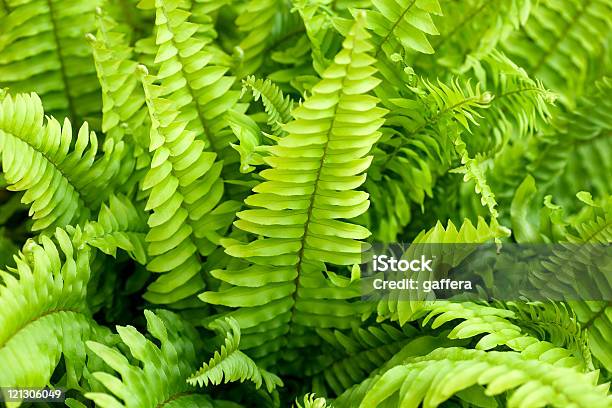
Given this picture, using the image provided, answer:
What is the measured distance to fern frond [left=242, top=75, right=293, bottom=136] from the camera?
1190mm

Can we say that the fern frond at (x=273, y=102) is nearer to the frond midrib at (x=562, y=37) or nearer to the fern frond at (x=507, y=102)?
the fern frond at (x=507, y=102)

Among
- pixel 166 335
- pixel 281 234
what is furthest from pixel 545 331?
pixel 166 335

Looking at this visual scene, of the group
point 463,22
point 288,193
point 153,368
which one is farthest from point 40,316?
A: point 463,22

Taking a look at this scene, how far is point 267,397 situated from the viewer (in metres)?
1.27

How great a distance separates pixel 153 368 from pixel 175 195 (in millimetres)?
303

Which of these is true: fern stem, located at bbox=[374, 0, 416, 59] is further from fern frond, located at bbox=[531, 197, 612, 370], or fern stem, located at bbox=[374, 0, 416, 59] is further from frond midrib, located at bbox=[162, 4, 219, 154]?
fern frond, located at bbox=[531, 197, 612, 370]

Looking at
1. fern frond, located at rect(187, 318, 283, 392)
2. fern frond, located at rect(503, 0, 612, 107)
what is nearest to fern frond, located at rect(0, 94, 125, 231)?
fern frond, located at rect(187, 318, 283, 392)

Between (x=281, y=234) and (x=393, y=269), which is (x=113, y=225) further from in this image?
(x=393, y=269)

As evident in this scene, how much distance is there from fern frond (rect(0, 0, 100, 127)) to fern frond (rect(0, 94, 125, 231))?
8.3 inches

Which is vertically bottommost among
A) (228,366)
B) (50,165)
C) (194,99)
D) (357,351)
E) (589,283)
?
(357,351)

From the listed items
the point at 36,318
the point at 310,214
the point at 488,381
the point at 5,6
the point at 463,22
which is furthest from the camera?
the point at 463,22

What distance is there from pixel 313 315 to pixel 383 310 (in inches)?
6.4

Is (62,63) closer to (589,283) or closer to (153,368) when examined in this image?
(153,368)

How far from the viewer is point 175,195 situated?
119 cm
